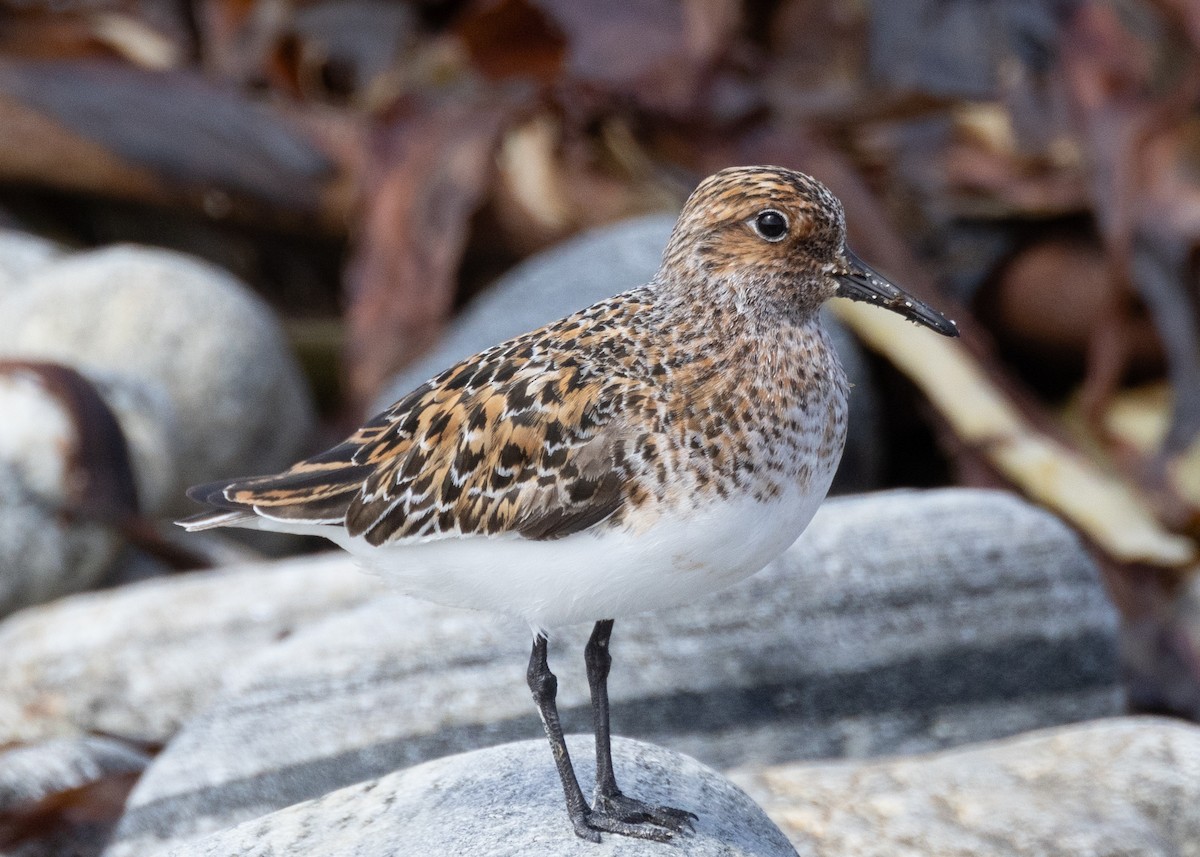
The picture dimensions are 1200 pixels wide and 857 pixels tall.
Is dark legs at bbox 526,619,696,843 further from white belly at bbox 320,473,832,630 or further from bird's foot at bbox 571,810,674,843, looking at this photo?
white belly at bbox 320,473,832,630

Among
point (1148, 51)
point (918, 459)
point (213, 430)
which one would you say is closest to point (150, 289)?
point (213, 430)

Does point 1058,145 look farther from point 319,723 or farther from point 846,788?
point 319,723

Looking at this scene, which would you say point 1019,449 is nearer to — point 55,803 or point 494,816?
point 494,816

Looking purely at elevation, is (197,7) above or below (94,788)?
above

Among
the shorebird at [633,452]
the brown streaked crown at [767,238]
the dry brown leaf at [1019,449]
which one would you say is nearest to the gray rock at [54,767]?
the shorebird at [633,452]

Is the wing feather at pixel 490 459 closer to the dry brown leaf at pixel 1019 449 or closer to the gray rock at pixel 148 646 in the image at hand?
the gray rock at pixel 148 646

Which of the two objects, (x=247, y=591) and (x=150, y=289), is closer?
(x=247, y=591)

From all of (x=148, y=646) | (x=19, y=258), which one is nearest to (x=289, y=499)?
(x=148, y=646)
